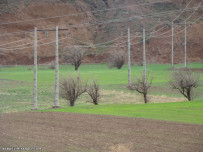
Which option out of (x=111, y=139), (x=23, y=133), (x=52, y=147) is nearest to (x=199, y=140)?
(x=111, y=139)

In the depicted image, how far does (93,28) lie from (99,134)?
120 metres

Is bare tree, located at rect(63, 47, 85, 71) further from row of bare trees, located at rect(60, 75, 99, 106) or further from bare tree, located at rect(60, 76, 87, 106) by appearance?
bare tree, located at rect(60, 76, 87, 106)

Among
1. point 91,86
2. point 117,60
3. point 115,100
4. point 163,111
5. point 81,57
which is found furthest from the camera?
point 81,57

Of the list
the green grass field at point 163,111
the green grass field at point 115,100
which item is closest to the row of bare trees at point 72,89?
the green grass field at point 115,100

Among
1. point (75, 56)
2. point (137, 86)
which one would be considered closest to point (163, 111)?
point (137, 86)

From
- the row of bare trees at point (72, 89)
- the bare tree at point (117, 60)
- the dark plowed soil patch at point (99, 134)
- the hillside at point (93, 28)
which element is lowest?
the dark plowed soil patch at point (99, 134)

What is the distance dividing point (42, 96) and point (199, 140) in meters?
28.8

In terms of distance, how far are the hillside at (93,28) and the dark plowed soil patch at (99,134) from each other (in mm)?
87794

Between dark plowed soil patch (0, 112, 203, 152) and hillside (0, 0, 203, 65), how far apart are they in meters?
87.8

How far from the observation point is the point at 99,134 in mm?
18234

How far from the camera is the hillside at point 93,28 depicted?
114312 mm

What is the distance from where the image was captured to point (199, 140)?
54.4 ft

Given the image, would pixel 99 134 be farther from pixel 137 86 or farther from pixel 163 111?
pixel 137 86

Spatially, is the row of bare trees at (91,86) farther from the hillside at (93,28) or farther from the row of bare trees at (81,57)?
the hillside at (93,28)
